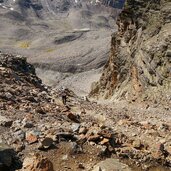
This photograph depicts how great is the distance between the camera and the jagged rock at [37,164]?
9.52 m

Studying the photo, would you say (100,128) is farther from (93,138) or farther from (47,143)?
(47,143)

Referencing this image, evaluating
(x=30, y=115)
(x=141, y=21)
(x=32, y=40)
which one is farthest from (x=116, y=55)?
(x=32, y=40)

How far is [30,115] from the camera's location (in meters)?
14.2

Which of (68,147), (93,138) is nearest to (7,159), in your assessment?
(68,147)

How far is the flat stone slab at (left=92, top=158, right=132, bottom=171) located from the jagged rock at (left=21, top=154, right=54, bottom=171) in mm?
1112

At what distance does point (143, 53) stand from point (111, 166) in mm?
20380

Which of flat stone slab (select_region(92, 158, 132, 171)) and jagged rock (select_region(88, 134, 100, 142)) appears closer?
flat stone slab (select_region(92, 158, 132, 171))

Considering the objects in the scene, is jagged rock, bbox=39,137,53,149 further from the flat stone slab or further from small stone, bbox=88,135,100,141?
the flat stone slab

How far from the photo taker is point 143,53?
97.0ft

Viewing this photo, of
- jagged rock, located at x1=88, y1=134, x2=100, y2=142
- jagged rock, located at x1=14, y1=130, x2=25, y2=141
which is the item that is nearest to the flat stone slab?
jagged rock, located at x1=88, y1=134, x2=100, y2=142

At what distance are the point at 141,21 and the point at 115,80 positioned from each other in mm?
7862

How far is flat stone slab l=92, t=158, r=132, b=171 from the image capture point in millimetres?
9773

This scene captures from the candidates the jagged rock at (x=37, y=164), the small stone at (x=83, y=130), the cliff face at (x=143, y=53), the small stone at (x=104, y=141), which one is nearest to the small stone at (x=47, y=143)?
the jagged rock at (x=37, y=164)

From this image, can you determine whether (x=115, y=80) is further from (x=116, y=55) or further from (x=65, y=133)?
(x=65, y=133)
